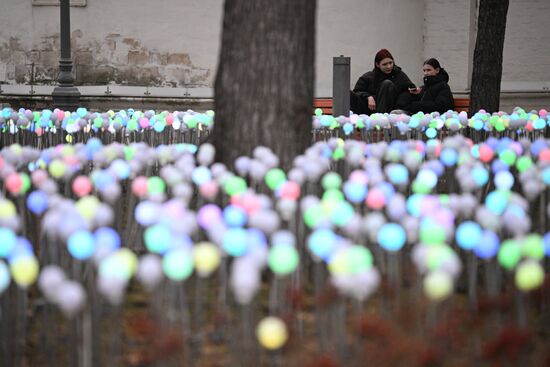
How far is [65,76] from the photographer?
12984mm

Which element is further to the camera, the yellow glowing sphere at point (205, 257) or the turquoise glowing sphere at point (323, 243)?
the turquoise glowing sphere at point (323, 243)

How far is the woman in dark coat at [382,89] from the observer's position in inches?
469

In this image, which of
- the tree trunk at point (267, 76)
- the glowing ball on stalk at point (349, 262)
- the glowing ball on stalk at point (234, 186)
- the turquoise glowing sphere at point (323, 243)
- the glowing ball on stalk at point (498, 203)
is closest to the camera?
the glowing ball on stalk at point (349, 262)

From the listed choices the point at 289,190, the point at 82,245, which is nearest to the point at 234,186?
the point at 289,190

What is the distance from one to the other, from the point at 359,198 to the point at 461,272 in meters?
0.86

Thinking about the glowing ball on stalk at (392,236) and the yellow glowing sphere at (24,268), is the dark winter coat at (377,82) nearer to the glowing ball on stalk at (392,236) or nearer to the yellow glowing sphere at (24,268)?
the glowing ball on stalk at (392,236)

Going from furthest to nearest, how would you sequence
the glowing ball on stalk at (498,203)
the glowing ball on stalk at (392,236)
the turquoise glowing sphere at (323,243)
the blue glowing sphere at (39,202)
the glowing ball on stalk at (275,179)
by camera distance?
the glowing ball on stalk at (275,179)
the blue glowing sphere at (39,202)
the glowing ball on stalk at (498,203)
the glowing ball on stalk at (392,236)
the turquoise glowing sphere at (323,243)

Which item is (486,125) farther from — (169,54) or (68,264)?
(169,54)

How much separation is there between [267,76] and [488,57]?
5.47m

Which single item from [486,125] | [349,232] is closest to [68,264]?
[349,232]

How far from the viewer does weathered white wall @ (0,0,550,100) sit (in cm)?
1756

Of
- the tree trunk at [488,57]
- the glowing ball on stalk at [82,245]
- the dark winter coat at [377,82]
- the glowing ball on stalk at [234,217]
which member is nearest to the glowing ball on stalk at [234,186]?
the glowing ball on stalk at [234,217]

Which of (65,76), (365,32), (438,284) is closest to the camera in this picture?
(438,284)

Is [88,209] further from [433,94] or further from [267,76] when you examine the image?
[433,94]
